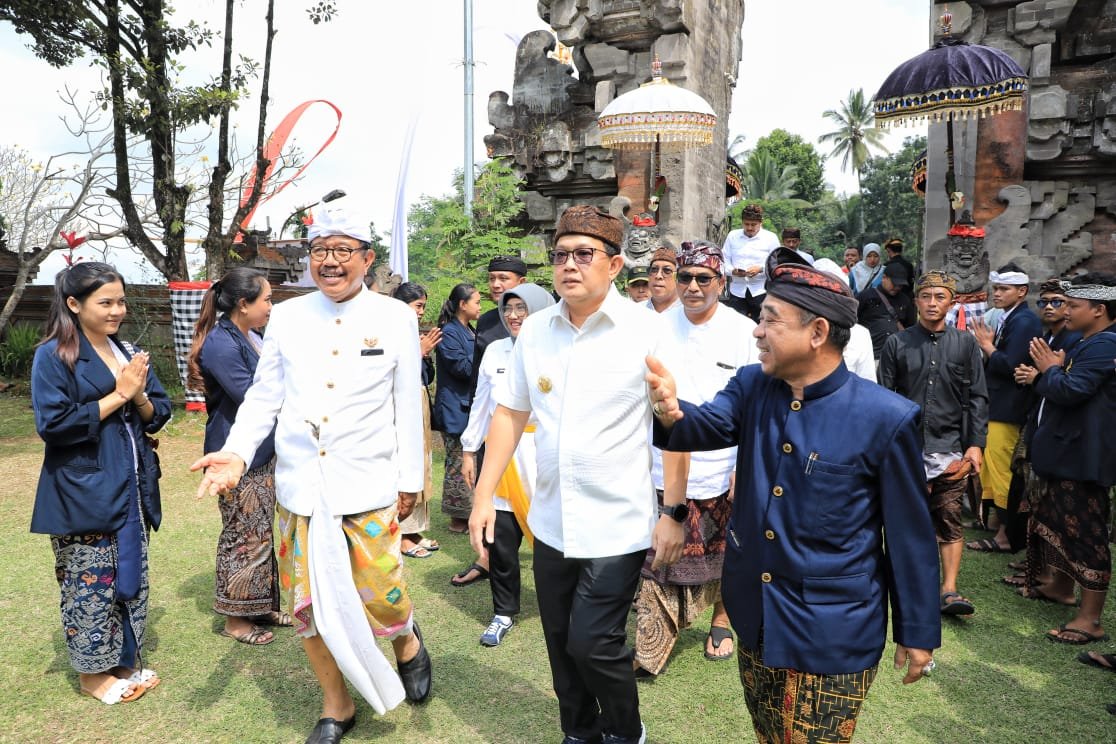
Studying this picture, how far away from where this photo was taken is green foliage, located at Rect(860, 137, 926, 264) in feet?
134

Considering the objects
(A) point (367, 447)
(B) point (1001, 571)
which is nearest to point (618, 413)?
(A) point (367, 447)

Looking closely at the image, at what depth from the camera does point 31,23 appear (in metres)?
11.6

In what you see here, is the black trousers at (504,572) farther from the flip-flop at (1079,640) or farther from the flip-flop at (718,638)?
the flip-flop at (1079,640)

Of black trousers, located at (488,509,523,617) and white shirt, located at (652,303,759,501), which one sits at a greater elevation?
white shirt, located at (652,303,759,501)

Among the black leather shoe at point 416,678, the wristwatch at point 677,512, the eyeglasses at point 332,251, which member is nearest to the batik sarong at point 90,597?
the black leather shoe at point 416,678

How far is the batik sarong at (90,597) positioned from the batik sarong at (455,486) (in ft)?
9.11

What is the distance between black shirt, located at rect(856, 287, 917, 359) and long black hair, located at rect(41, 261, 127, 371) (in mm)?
6612

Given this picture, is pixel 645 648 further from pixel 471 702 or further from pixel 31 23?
pixel 31 23

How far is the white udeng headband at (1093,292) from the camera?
169 inches

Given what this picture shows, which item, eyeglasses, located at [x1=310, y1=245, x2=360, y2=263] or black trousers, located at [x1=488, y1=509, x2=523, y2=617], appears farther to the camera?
black trousers, located at [x1=488, y1=509, x2=523, y2=617]

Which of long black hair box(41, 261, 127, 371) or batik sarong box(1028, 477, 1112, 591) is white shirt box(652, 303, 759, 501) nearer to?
batik sarong box(1028, 477, 1112, 591)

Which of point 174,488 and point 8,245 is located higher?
point 8,245

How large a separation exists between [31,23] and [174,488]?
8.44 metres

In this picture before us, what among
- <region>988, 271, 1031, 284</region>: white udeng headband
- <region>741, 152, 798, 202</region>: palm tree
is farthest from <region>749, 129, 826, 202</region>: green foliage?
<region>988, 271, 1031, 284</region>: white udeng headband
